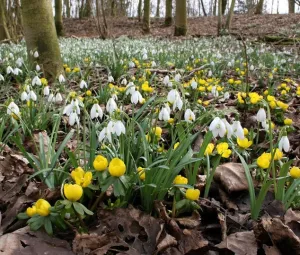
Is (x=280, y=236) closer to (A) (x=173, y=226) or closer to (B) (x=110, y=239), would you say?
(A) (x=173, y=226)

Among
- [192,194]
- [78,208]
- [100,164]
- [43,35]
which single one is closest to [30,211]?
[78,208]

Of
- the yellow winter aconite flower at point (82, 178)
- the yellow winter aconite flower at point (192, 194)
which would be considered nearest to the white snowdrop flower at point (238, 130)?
the yellow winter aconite flower at point (192, 194)

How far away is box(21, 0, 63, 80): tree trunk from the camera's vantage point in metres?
4.72

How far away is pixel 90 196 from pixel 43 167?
334 mm

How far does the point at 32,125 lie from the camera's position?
→ 2.81 meters

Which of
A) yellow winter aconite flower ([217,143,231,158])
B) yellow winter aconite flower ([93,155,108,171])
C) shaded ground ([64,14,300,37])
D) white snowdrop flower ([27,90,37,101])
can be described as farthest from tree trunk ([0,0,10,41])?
yellow winter aconite flower ([93,155,108,171])

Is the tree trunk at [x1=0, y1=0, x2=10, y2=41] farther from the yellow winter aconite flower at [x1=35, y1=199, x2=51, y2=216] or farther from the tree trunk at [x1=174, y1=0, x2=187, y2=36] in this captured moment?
the yellow winter aconite flower at [x1=35, y1=199, x2=51, y2=216]

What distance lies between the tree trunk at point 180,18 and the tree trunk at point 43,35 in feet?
30.7

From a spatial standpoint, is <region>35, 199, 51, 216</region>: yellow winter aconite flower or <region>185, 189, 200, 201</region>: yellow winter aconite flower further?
<region>185, 189, 200, 201</region>: yellow winter aconite flower

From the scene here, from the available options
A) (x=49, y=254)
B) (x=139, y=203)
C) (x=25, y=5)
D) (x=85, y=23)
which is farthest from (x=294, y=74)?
(x=85, y=23)

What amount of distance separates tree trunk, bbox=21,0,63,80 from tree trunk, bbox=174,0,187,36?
9.35 metres

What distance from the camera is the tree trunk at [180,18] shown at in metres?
13.5

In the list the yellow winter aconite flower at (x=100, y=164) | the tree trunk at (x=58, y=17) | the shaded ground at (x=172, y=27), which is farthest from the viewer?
the shaded ground at (x=172, y=27)

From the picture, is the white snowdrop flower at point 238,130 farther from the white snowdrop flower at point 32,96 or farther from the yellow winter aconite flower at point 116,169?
the white snowdrop flower at point 32,96
